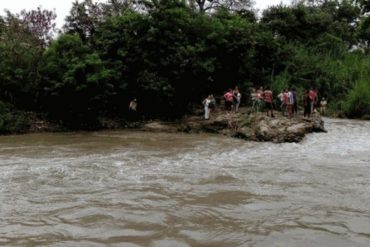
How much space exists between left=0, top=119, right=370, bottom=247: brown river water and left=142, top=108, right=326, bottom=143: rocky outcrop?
1.44 metres

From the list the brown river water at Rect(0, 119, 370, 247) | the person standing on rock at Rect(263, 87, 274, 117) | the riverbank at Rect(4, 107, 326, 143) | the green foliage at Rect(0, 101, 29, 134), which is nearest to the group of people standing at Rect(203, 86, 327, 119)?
the person standing on rock at Rect(263, 87, 274, 117)

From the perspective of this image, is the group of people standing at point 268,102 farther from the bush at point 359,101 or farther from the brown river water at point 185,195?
the brown river water at point 185,195

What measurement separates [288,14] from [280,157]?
22.7 m

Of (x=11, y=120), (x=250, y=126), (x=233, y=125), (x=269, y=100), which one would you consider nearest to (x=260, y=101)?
(x=269, y=100)

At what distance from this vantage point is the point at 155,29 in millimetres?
24000

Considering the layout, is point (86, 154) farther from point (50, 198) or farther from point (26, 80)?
point (26, 80)

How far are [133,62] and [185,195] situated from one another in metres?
15.3

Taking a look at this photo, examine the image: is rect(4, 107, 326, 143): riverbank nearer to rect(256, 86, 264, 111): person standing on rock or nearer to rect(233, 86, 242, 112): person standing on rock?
rect(233, 86, 242, 112): person standing on rock

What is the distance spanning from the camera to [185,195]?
32.1ft

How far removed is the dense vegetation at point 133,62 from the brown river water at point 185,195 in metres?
6.38

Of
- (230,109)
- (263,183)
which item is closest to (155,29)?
(230,109)

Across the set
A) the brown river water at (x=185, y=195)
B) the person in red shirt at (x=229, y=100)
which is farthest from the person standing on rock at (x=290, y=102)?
the brown river water at (x=185, y=195)

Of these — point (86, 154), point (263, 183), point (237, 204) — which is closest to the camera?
point (237, 204)

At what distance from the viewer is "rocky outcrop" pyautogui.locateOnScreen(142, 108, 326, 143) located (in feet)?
62.2
